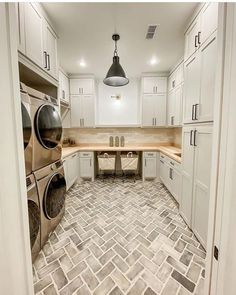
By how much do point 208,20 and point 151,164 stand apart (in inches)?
117

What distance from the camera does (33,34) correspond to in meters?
1.74

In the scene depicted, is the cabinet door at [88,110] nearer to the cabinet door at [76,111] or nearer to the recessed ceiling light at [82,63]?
the cabinet door at [76,111]

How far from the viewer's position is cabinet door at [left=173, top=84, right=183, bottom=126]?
3.35m

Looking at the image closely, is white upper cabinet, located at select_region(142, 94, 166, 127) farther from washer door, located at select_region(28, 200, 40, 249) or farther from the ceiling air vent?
washer door, located at select_region(28, 200, 40, 249)

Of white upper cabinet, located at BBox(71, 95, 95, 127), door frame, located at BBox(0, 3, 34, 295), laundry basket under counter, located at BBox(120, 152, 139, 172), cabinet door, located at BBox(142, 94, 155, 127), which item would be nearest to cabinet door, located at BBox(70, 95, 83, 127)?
white upper cabinet, located at BBox(71, 95, 95, 127)

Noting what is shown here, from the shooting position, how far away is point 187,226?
225 centimetres

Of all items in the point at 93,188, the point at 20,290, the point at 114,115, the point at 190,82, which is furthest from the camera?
the point at 114,115

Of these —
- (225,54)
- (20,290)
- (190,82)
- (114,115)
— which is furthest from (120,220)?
(114,115)

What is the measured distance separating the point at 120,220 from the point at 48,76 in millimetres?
2245

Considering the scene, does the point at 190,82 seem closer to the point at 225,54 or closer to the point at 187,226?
the point at 225,54

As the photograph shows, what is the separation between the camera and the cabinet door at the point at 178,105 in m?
3.35

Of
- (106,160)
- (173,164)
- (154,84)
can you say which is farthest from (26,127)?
(154,84)

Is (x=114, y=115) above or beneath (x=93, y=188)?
above

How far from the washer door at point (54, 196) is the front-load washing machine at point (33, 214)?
0.15 meters
